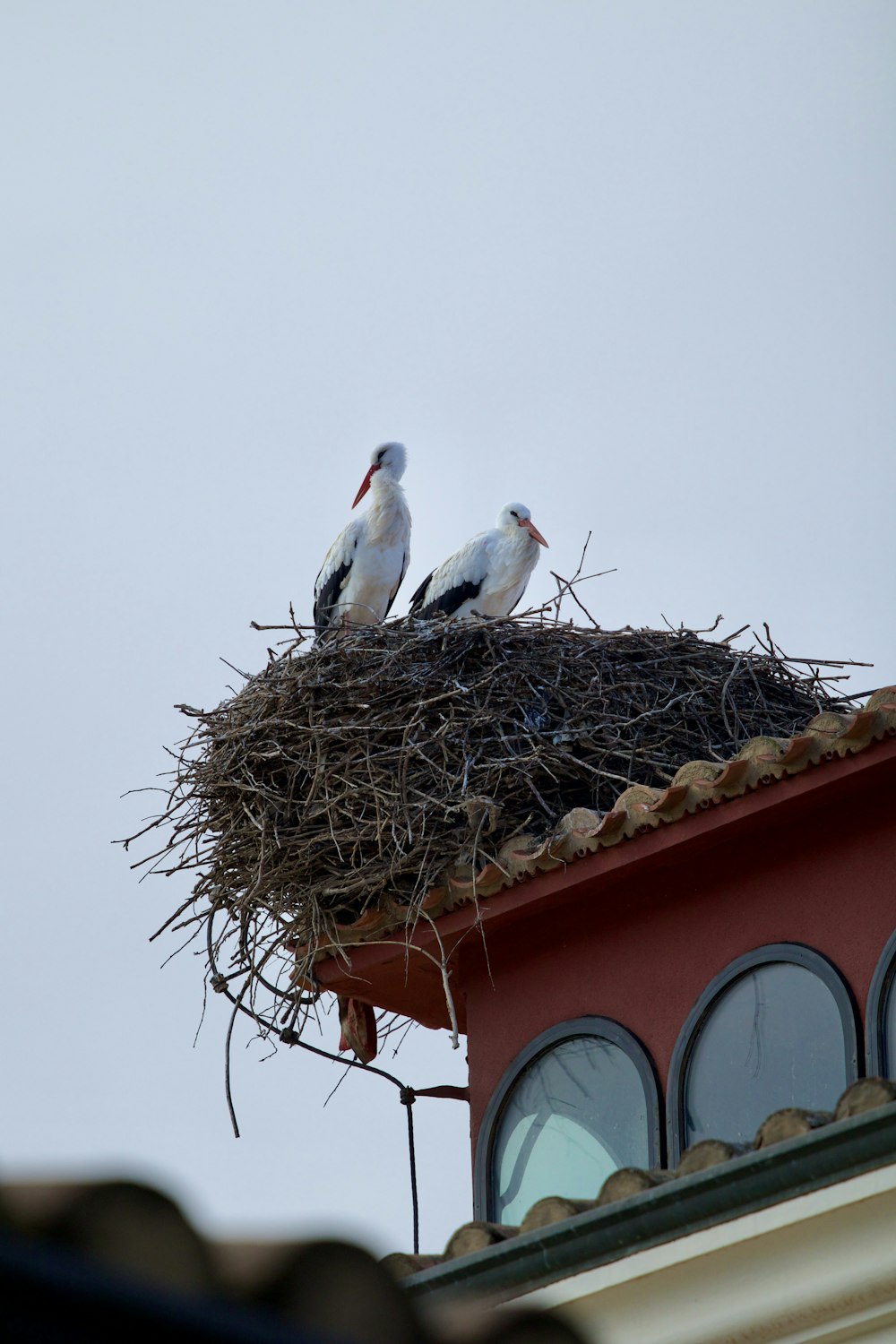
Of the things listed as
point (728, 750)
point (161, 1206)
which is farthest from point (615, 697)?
point (161, 1206)

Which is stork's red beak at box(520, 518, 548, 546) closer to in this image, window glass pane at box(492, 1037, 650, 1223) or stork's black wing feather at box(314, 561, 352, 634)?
stork's black wing feather at box(314, 561, 352, 634)

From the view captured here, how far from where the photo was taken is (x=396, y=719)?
25.9 ft

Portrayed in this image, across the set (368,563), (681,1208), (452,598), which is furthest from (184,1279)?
(368,563)

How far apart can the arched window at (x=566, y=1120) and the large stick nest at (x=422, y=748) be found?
79cm

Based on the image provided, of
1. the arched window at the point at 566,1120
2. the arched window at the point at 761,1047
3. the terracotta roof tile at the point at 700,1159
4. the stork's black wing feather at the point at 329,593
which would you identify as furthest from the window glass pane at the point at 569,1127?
the stork's black wing feather at the point at 329,593

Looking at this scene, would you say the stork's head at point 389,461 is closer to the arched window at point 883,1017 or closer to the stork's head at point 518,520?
the stork's head at point 518,520

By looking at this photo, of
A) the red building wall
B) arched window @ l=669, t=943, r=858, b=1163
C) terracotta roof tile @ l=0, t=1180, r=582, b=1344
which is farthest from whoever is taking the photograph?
the red building wall

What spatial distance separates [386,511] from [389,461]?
0.71 meters

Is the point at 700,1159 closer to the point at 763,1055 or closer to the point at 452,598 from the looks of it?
the point at 763,1055

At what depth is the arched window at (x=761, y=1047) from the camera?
5.95m

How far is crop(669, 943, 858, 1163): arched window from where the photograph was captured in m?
5.95

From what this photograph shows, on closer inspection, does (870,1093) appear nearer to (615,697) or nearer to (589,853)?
(589,853)

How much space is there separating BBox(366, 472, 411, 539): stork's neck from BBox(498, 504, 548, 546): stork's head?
633mm

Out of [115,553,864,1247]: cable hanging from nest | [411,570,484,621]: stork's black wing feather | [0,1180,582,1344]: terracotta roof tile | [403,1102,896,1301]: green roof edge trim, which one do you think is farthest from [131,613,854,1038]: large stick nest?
[0,1180,582,1344]: terracotta roof tile
